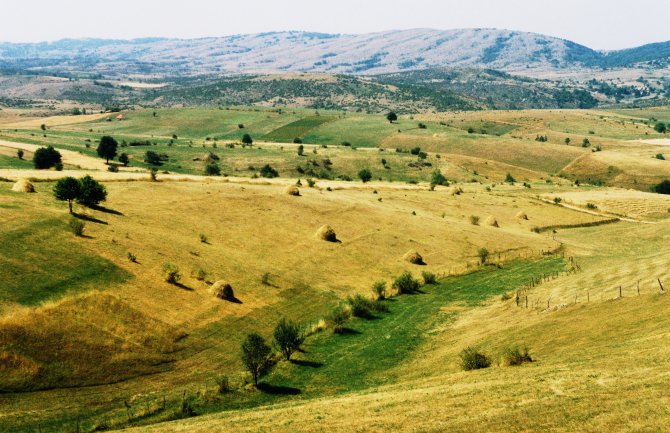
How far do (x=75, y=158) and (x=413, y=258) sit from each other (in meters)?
92.7

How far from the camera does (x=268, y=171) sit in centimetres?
13612

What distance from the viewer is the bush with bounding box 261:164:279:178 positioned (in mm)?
132475

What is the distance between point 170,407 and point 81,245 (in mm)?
22417

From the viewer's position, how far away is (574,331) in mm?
37719

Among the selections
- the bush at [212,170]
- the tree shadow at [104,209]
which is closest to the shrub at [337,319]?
the tree shadow at [104,209]

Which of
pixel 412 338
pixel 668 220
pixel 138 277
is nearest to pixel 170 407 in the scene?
pixel 138 277

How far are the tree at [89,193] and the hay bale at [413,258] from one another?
34554mm

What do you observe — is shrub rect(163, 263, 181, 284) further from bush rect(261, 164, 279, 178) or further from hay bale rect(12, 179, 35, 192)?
bush rect(261, 164, 279, 178)

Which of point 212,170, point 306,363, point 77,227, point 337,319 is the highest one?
point 77,227

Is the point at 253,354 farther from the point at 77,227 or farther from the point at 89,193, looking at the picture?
the point at 89,193

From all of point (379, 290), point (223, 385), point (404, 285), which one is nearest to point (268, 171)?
point (404, 285)

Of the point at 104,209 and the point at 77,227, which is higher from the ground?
the point at 104,209

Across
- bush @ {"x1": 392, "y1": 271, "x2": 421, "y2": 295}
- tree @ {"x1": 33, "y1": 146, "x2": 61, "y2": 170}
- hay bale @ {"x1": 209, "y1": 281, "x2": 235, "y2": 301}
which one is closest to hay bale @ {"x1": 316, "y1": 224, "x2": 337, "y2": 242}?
bush @ {"x1": 392, "y1": 271, "x2": 421, "y2": 295}

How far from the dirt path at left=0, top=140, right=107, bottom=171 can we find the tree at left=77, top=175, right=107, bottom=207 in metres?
56.4
